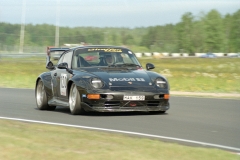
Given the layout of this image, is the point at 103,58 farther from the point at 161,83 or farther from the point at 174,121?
the point at 174,121

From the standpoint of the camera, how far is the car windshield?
40.7 feet

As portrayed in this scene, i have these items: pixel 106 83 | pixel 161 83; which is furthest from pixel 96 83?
pixel 161 83

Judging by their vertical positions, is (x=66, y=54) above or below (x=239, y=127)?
above

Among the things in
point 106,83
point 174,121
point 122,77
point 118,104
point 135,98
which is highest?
point 122,77

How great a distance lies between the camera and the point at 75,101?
11461 millimetres

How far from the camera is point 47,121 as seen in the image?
10859 mm

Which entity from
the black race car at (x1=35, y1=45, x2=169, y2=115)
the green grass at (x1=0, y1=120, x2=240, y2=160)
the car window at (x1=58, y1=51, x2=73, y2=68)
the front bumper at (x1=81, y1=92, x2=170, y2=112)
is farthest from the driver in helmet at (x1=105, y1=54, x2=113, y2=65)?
the green grass at (x1=0, y1=120, x2=240, y2=160)

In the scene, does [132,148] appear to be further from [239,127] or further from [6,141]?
[239,127]

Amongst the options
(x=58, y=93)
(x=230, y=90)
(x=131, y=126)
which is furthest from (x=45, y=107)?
(x=230, y=90)

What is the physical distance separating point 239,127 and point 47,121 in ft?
11.1

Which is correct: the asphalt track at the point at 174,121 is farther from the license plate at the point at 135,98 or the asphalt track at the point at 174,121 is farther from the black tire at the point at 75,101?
the license plate at the point at 135,98

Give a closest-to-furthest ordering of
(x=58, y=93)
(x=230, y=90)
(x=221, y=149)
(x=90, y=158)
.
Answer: (x=90, y=158)
(x=221, y=149)
(x=58, y=93)
(x=230, y=90)

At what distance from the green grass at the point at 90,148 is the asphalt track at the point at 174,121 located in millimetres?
650

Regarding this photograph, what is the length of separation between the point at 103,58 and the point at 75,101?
1417mm
